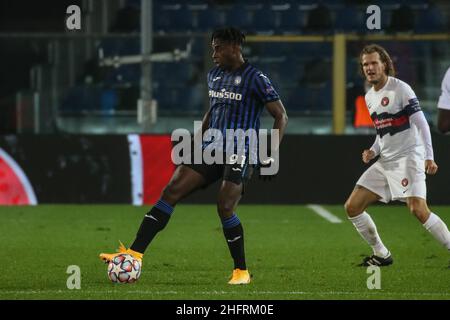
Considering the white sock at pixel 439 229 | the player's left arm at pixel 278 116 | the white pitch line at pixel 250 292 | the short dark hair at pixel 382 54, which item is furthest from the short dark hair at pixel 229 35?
the white sock at pixel 439 229

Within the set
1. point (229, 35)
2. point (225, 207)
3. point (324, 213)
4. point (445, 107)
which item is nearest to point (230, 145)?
point (225, 207)

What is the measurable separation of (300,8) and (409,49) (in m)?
3.48

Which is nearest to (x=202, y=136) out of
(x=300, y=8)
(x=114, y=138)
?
(x=114, y=138)

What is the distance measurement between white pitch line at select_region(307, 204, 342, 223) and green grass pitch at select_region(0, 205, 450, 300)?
0.35 feet

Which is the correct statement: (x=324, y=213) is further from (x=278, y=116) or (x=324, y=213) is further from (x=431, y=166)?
(x=278, y=116)

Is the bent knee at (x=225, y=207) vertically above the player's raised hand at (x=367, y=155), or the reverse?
the player's raised hand at (x=367, y=155)

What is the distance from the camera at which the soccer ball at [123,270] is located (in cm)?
809

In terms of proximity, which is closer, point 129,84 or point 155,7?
point 129,84

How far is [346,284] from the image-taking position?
821cm

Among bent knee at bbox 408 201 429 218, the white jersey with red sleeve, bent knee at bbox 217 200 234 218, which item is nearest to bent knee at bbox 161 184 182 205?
bent knee at bbox 217 200 234 218

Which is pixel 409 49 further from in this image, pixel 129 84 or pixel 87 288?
pixel 87 288

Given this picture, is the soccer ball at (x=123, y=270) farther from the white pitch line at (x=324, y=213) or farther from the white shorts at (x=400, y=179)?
the white pitch line at (x=324, y=213)

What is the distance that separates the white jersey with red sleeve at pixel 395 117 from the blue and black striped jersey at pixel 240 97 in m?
0.97

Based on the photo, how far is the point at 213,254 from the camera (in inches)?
409
